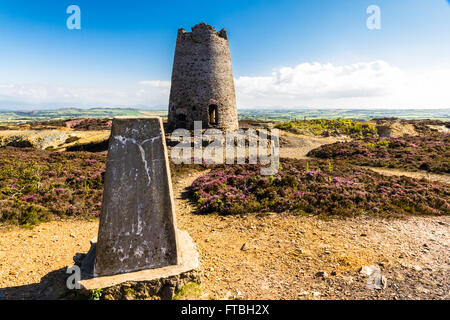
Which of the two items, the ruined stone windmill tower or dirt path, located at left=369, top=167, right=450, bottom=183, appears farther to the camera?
the ruined stone windmill tower

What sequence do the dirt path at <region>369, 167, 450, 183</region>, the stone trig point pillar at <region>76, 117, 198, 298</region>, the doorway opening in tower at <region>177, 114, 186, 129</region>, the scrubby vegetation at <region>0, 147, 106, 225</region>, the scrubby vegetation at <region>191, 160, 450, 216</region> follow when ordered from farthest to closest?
1. the doorway opening in tower at <region>177, 114, 186, 129</region>
2. the dirt path at <region>369, 167, 450, 183</region>
3. the scrubby vegetation at <region>191, 160, 450, 216</region>
4. the scrubby vegetation at <region>0, 147, 106, 225</region>
5. the stone trig point pillar at <region>76, 117, 198, 298</region>

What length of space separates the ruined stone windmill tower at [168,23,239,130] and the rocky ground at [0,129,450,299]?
1460cm

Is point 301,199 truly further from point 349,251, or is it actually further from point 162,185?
point 162,185

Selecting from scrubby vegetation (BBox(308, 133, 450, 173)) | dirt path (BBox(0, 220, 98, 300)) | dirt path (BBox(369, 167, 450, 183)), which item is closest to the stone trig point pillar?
dirt path (BBox(0, 220, 98, 300))

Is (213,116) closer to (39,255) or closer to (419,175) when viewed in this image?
(419,175)

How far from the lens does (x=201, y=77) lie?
21562 millimetres

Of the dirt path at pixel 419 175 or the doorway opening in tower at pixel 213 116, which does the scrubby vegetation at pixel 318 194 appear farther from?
the doorway opening in tower at pixel 213 116

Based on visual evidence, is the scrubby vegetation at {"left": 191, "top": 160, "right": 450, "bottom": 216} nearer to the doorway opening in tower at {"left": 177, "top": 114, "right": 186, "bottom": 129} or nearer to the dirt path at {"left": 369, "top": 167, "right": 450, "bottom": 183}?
the dirt path at {"left": 369, "top": 167, "right": 450, "bottom": 183}

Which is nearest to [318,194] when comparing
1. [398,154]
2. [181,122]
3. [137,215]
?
[137,215]

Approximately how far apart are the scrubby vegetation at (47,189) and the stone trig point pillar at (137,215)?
5.59 metres

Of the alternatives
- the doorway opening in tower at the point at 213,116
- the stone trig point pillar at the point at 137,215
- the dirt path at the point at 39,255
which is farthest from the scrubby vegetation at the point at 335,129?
the stone trig point pillar at the point at 137,215

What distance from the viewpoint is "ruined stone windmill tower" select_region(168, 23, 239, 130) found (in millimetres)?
21516

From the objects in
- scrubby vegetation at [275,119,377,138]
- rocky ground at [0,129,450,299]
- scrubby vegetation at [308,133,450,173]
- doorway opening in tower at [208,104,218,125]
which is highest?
doorway opening in tower at [208,104,218,125]
